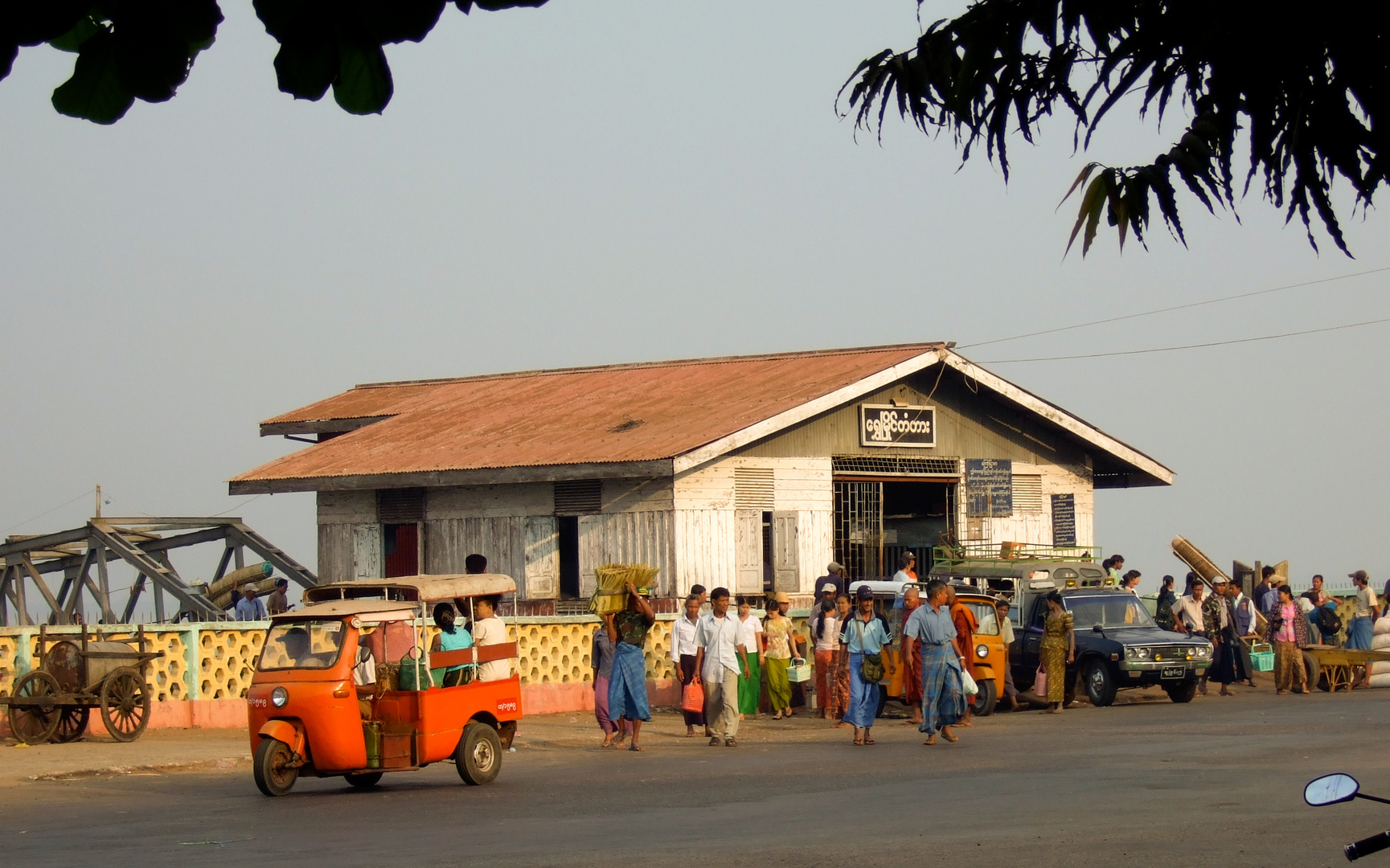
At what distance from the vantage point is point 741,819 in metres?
11.7

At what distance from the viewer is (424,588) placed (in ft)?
54.9

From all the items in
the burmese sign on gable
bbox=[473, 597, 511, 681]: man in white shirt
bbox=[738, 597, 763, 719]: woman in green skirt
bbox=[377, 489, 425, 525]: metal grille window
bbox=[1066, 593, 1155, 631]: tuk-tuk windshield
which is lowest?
bbox=[738, 597, 763, 719]: woman in green skirt

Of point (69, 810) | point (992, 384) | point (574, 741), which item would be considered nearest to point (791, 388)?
point (992, 384)

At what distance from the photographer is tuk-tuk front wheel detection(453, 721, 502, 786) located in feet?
48.5

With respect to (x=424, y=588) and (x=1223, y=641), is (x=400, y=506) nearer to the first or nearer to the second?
(x=424, y=588)

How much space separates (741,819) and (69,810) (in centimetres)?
569

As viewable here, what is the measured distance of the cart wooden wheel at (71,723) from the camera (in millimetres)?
18500

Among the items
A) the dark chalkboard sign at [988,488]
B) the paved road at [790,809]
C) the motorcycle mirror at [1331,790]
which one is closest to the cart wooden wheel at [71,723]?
the paved road at [790,809]

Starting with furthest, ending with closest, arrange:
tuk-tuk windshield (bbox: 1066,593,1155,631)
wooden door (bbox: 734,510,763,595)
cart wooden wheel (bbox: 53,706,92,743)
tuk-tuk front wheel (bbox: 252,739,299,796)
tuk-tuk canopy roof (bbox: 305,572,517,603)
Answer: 1. wooden door (bbox: 734,510,763,595)
2. tuk-tuk windshield (bbox: 1066,593,1155,631)
3. cart wooden wheel (bbox: 53,706,92,743)
4. tuk-tuk canopy roof (bbox: 305,572,517,603)
5. tuk-tuk front wheel (bbox: 252,739,299,796)

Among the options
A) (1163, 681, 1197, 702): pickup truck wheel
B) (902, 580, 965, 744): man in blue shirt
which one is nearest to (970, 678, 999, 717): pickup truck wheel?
(1163, 681, 1197, 702): pickup truck wheel

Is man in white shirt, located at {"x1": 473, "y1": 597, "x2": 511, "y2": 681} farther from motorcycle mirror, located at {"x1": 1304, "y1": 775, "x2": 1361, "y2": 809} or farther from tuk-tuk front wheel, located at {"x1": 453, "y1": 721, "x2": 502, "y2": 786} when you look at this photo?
motorcycle mirror, located at {"x1": 1304, "y1": 775, "x2": 1361, "y2": 809}

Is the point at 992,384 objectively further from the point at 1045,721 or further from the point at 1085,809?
the point at 1085,809

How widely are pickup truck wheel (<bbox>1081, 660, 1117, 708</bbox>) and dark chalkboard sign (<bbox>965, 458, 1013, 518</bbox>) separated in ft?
24.7

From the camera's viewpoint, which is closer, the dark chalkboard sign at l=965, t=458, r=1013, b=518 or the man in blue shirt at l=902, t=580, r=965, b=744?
the man in blue shirt at l=902, t=580, r=965, b=744
